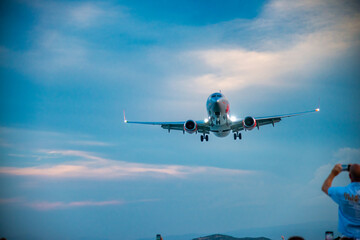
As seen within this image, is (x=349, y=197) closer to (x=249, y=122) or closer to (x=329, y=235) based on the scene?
(x=329, y=235)

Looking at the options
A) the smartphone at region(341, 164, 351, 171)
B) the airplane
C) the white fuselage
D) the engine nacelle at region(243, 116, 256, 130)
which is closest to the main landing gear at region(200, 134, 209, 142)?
the airplane

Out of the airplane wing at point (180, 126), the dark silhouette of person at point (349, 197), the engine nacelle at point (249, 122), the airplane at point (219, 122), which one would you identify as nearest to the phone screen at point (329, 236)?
the dark silhouette of person at point (349, 197)

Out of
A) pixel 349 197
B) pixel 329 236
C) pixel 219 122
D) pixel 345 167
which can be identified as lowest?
pixel 329 236

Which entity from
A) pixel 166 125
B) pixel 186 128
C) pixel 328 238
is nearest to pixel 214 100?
pixel 186 128

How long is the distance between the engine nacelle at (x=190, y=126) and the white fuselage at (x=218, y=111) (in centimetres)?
232

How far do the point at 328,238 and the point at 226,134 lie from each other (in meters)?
47.0

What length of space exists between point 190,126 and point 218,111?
558 cm

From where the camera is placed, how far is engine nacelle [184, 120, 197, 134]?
167 ft

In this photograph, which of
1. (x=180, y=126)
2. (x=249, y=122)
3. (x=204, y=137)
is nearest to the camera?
(x=249, y=122)

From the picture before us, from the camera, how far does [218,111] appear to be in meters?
47.2

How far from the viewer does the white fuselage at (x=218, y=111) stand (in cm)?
4678

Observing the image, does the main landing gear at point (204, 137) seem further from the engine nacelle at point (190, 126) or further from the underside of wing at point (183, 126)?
the engine nacelle at point (190, 126)

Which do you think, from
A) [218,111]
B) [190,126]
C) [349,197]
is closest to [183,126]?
[190,126]

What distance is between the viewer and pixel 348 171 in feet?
24.0
